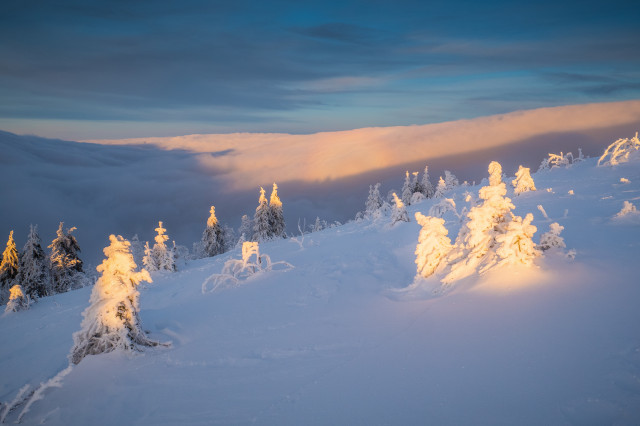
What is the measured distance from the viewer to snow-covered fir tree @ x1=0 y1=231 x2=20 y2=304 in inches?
1304

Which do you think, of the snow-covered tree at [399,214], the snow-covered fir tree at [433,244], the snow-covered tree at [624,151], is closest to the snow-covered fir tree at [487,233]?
the snow-covered fir tree at [433,244]

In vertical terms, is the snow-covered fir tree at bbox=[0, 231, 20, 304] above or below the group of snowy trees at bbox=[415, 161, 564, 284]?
below

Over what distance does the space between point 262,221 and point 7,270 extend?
2652cm

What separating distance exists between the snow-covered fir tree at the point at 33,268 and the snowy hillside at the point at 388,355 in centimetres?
2401

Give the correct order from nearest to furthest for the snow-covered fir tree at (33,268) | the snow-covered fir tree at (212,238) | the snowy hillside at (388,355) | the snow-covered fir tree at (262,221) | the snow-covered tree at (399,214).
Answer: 1. the snowy hillside at (388,355)
2. the snow-covered tree at (399,214)
3. the snow-covered fir tree at (33,268)
4. the snow-covered fir tree at (262,221)
5. the snow-covered fir tree at (212,238)

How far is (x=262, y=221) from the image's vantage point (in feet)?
163

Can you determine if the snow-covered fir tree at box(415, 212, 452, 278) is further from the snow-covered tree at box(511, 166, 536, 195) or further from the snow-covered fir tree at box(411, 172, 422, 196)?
the snow-covered fir tree at box(411, 172, 422, 196)

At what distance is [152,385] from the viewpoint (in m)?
7.87

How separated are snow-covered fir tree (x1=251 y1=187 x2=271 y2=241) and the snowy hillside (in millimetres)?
35051

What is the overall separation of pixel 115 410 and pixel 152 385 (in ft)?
2.71

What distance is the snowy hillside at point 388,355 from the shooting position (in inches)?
220

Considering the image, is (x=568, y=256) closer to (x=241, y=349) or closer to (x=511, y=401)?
(x=511, y=401)

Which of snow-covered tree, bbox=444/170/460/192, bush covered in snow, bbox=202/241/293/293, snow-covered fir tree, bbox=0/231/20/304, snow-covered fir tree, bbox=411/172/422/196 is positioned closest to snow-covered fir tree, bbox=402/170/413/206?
snow-covered fir tree, bbox=411/172/422/196

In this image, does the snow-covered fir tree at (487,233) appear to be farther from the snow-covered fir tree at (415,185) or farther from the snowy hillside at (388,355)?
the snow-covered fir tree at (415,185)
